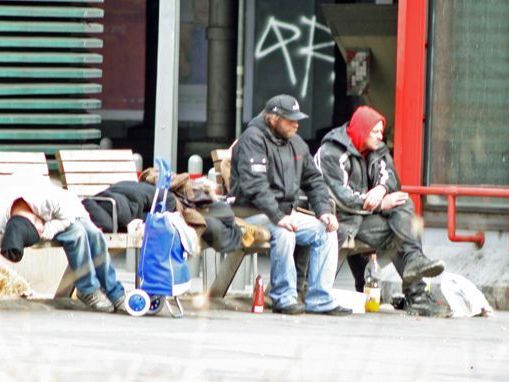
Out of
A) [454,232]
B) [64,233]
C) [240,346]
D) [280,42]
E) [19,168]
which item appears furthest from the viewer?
[280,42]

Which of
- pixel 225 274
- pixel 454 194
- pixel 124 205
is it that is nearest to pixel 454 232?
pixel 454 194

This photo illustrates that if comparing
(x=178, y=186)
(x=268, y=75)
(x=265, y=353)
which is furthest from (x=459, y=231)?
(x=268, y=75)

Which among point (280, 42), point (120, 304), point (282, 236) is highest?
point (280, 42)

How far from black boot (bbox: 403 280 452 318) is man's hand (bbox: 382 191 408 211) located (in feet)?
1.83

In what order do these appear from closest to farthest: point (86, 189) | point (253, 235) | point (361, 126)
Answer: point (253, 235) → point (361, 126) → point (86, 189)

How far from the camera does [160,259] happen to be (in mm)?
12312

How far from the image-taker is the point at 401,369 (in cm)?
1002

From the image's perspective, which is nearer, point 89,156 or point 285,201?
point 285,201

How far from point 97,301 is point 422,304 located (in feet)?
7.81

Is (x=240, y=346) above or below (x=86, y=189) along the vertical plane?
below

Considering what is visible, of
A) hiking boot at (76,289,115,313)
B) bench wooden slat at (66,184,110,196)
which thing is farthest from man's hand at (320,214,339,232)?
bench wooden slat at (66,184,110,196)

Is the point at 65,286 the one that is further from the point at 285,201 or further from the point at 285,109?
the point at 285,109

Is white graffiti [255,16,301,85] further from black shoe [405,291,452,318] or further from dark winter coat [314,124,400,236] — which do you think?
black shoe [405,291,452,318]

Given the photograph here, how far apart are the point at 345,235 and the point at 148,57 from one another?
11.6m
